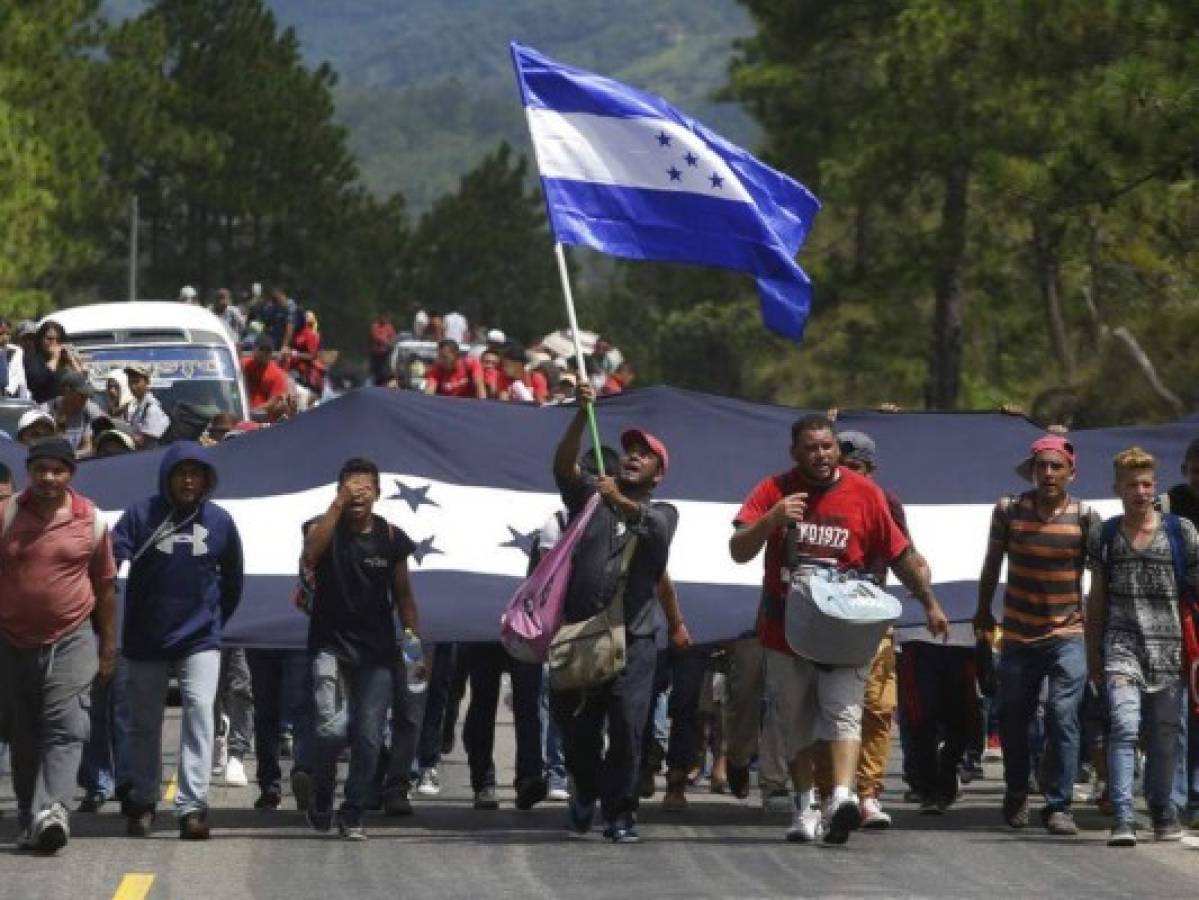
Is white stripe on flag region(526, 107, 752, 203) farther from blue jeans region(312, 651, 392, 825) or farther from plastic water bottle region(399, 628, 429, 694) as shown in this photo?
blue jeans region(312, 651, 392, 825)

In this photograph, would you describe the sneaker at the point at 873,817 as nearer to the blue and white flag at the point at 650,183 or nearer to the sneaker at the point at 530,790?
the sneaker at the point at 530,790

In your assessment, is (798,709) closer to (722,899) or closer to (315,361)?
(722,899)

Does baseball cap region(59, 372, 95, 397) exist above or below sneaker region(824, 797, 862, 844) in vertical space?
above

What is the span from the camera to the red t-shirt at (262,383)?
1194 inches

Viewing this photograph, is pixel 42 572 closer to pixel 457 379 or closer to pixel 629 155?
pixel 629 155

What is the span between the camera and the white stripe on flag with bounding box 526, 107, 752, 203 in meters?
15.5

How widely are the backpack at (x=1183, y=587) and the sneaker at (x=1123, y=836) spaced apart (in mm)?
940

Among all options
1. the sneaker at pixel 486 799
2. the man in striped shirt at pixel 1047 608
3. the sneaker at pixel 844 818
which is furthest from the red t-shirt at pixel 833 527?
the sneaker at pixel 486 799

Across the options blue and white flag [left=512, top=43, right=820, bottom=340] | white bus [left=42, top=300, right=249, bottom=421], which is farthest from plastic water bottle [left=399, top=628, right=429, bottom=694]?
white bus [left=42, top=300, right=249, bottom=421]

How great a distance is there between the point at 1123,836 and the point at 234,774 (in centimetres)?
496

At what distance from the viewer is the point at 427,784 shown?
1645 centimetres

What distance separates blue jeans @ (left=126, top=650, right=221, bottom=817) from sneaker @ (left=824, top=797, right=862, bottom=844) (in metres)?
2.73

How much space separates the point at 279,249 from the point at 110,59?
2072 cm

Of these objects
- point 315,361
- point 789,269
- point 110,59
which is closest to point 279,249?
point 110,59
